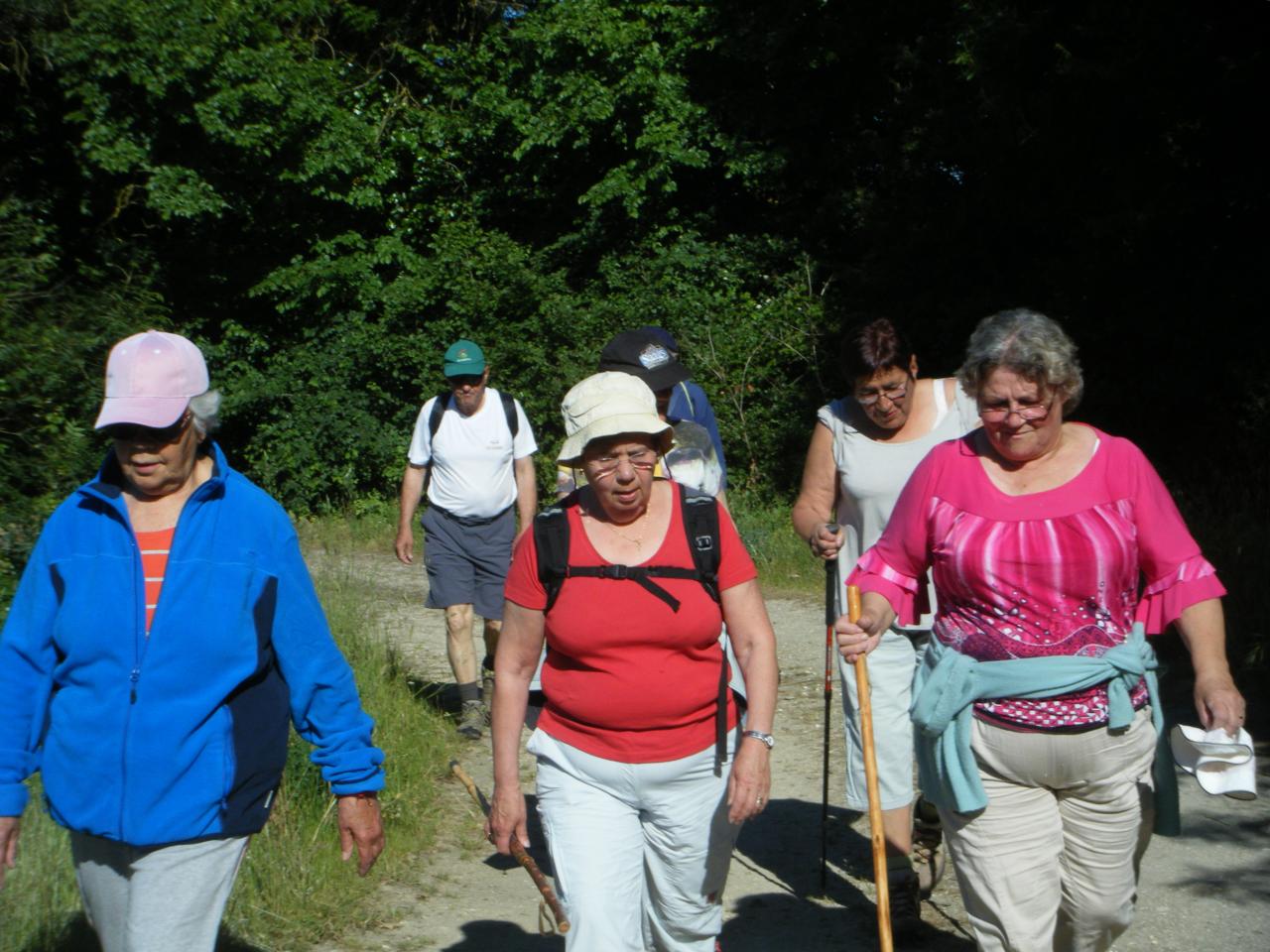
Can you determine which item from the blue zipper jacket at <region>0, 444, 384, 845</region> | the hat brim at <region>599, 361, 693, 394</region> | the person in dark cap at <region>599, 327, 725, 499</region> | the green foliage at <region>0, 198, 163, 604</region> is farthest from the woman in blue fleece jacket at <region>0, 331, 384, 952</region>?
the green foliage at <region>0, 198, 163, 604</region>

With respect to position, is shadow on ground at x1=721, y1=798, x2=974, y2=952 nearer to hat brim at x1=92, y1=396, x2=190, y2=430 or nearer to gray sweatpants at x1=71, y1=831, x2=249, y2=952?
gray sweatpants at x1=71, y1=831, x2=249, y2=952

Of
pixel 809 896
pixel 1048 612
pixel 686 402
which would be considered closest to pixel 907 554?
pixel 1048 612

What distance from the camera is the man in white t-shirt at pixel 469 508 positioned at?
24.5 ft

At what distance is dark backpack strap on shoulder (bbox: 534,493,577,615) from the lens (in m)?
3.50

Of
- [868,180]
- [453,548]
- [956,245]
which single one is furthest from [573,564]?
[868,180]

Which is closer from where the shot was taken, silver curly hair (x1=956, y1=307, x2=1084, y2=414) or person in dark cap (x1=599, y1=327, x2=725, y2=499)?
silver curly hair (x1=956, y1=307, x2=1084, y2=414)

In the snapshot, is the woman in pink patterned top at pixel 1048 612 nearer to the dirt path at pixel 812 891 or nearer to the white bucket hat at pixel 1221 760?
the white bucket hat at pixel 1221 760

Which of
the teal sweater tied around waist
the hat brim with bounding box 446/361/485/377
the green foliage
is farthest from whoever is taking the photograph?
the green foliage

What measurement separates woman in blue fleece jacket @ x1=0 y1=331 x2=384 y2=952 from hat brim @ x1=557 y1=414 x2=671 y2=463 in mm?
755

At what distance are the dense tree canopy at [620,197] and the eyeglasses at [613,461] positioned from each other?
919 cm

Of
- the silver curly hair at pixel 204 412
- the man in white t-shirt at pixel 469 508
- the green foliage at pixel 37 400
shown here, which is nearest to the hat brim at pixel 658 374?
the silver curly hair at pixel 204 412

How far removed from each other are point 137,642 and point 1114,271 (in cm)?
1152

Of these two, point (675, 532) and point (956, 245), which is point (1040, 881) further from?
point (956, 245)

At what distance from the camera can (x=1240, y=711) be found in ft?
10.8
